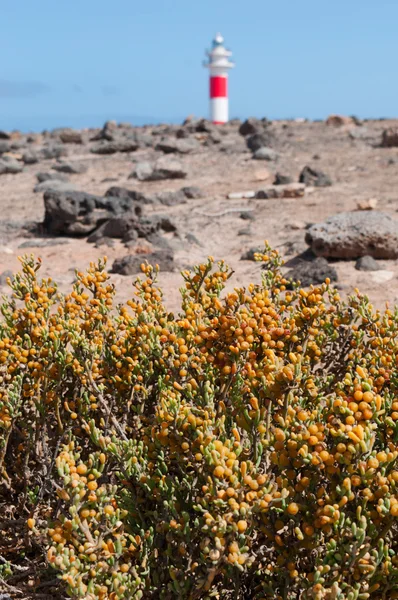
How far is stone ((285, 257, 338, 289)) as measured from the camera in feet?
28.1

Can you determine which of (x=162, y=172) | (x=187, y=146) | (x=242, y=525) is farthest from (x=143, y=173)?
(x=242, y=525)

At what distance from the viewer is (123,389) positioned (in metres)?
3.44

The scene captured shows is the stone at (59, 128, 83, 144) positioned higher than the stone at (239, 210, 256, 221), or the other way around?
the stone at (59, 128, 83, 144)

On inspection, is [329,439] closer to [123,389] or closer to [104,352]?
[123,389]

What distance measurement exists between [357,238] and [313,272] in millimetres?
1068

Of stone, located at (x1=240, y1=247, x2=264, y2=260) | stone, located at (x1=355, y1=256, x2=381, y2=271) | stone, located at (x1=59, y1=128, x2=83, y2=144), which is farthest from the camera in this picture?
stone, located at (x1=59, y1=128, x2=83, y2=144)

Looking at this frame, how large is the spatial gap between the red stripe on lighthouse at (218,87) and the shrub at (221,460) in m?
36.1

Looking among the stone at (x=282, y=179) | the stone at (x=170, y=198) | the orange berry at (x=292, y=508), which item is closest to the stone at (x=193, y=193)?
the stone at (x=170, y=198)

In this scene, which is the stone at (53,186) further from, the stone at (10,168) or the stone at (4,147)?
the stone at (4,147)

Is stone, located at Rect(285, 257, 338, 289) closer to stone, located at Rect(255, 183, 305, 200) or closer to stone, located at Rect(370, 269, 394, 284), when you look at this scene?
stone, located at Rect(370, 269, 394, 284)

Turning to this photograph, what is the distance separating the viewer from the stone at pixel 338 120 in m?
27.6

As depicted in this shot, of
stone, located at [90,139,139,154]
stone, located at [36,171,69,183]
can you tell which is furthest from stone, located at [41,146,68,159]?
stone, located at [36,171,69,183]

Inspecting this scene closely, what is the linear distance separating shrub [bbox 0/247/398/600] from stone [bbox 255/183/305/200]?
412 inches

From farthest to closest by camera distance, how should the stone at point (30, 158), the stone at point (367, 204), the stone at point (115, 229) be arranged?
the stone at point (30, 158) → the stone at point (367, 204) → the stone at point (115, 229)
